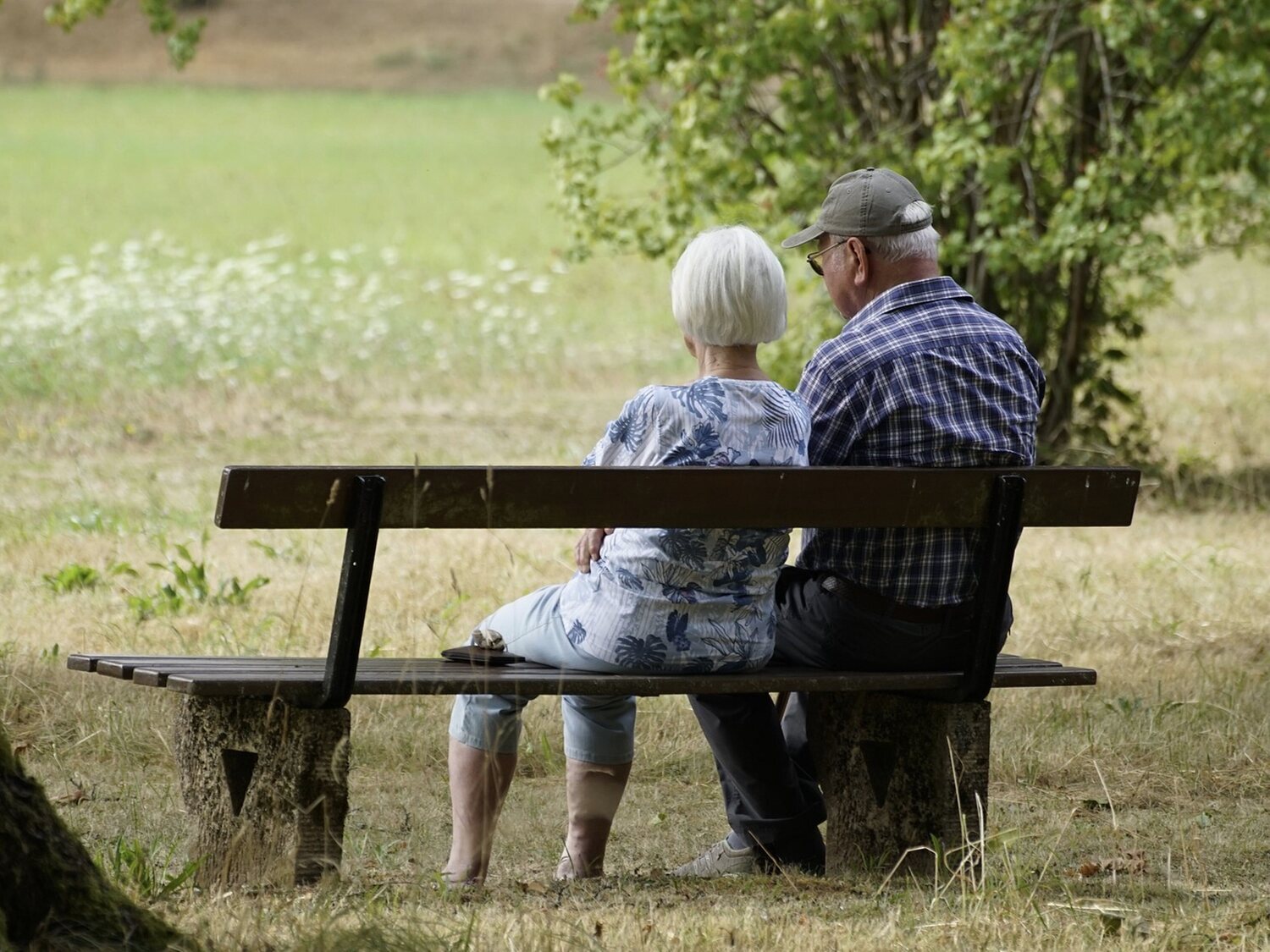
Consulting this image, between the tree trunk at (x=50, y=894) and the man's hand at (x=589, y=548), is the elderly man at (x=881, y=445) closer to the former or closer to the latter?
the man's hand at (x=589, y=548)

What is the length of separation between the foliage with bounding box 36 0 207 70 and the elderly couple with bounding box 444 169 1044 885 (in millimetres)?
5362

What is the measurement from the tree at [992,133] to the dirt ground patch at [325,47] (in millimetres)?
42005

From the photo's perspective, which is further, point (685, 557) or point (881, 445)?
point (881, 445)

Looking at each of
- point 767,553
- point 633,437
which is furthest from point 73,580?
point 767,553

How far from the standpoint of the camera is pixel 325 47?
60312mm

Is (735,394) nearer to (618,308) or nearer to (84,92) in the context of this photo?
(618,308)

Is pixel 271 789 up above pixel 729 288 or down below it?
below

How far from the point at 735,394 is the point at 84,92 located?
4781 centimetres

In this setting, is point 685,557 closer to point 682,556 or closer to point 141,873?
point 682,556

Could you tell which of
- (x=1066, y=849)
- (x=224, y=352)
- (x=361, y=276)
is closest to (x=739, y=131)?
(x=1066, y=849)

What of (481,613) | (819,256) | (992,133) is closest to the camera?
(819,256)

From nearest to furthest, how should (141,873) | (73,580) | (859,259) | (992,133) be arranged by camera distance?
(141,873) < (859,259) < (73,580) < (992,133)

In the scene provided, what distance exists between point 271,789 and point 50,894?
0.76 meters

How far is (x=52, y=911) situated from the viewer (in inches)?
125
